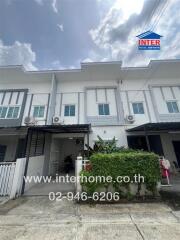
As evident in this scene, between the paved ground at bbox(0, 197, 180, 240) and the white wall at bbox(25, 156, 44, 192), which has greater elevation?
the white wall at bbox(25, 156, 44, 192)

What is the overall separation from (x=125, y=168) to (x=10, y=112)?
9.80 meters

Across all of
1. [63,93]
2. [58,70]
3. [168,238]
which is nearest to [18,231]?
[168,238]

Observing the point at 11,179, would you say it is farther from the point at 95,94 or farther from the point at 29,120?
the point at 95,94

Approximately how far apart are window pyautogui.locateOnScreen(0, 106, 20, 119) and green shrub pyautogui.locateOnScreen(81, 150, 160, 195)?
27.0ft

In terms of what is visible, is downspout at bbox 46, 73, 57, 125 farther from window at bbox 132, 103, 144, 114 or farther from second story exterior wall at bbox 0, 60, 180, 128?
window at bbox 132, 103, 144, 114

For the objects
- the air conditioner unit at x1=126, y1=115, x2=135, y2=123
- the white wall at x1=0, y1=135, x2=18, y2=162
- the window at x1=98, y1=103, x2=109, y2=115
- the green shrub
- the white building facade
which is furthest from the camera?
the white wall at x1=0, y1=135, x2=18, y2=162

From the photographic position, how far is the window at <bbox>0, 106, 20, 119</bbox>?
398 inches

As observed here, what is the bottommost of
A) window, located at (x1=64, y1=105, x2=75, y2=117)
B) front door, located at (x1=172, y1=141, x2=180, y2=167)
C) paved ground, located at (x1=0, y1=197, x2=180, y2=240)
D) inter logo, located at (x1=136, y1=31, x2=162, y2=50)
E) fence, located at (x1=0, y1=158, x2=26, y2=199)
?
paved ground, located at (x1=0, y1=197, x2=180, y2=240)

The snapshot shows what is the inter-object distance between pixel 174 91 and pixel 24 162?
1196cm

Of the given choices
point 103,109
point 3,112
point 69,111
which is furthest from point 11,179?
point 103,109

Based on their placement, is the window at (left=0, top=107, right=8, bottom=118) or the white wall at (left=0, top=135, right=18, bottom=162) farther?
the white wall at (left=0, top=135, right=18, bottom=162)

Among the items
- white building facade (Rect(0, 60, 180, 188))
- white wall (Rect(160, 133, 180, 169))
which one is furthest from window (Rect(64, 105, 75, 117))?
white wall (Rect(160, 133, 180, 169))

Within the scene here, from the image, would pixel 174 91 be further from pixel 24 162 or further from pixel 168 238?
pixel 24 162

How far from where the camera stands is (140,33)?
5918mm
